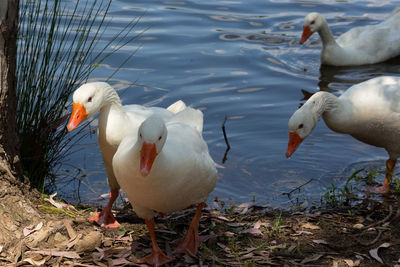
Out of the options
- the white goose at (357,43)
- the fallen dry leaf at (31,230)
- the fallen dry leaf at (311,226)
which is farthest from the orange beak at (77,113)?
the white goose at (357,43)

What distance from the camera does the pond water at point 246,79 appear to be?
6.40 meters

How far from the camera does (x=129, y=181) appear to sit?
3801 millimetres

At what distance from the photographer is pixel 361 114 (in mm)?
5703

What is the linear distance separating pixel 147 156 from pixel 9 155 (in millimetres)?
1350

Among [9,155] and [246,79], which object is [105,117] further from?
[246,79]

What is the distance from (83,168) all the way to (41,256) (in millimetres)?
2619

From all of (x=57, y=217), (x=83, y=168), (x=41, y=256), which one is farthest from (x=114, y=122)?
(x=83, y=168)

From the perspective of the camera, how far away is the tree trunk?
3996 millimetres

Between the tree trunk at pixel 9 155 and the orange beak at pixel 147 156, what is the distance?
43.3 inches

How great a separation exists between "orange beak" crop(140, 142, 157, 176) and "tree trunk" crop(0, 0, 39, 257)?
1.10m

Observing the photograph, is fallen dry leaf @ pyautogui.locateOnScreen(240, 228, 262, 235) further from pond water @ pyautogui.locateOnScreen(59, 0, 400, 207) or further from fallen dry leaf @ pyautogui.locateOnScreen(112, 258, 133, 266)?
pond water @ pyautogui.locateOnScreen(59, 0, 400, 207)

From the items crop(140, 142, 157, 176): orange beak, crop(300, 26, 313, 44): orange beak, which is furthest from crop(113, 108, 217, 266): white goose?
A: crop(300, 26, 313, 44): orange beak

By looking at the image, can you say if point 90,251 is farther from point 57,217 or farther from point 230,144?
point 230,144

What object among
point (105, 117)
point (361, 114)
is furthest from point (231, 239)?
point (361, 114)
